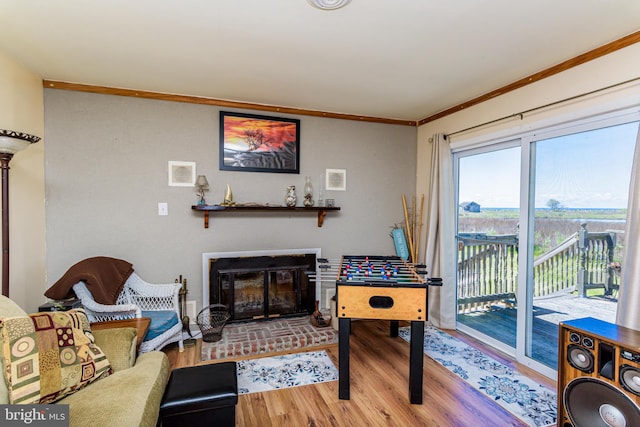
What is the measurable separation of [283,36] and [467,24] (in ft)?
3.72

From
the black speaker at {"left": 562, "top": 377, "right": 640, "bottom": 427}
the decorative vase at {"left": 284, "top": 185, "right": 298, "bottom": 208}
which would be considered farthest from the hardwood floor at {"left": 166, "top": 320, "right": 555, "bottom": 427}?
the decorative vase at {"left": 284, "top": 185, "right": 298, "bottom": 208}

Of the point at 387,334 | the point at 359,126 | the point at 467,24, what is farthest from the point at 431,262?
the point at 467,24

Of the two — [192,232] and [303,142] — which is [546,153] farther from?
[192,232]

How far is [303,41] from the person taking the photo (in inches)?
82.3

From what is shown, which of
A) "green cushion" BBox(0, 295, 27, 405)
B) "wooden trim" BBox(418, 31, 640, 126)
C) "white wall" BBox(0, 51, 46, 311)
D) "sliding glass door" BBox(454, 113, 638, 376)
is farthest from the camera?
"white wall" BBox(0, 51, 46, 311)

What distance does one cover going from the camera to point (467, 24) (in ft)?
6.23

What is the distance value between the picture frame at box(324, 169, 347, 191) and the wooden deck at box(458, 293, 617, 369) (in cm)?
206

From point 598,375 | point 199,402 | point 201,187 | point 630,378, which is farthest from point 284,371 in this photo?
point 630,378

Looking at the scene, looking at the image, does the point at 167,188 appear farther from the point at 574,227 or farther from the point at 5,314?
the point at 574,227

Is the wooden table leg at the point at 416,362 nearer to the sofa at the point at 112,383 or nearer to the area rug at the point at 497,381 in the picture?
the area rug at the point at 497,381

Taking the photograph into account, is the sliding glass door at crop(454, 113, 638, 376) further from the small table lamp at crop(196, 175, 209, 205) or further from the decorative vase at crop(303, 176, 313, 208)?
the small table lamp at crop(196, 175, 209, 205)

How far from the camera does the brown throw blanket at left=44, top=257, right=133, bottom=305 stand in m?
2.42

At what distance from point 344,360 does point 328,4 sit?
2199 millimetres

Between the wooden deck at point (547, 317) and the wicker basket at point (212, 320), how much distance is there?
265 centimetres
